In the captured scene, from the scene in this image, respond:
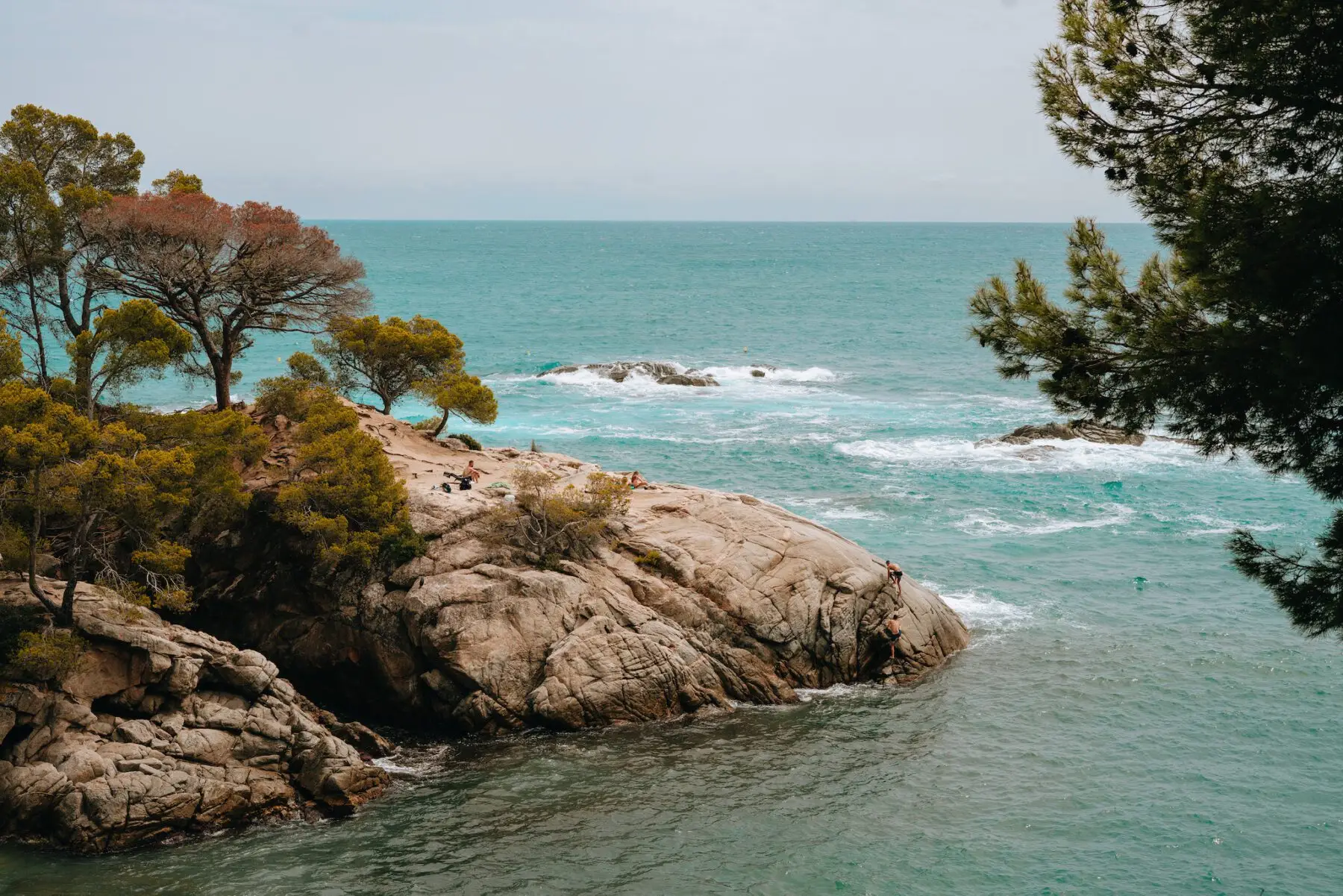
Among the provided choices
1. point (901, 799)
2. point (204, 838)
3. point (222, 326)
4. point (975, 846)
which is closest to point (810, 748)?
point (901, 799)

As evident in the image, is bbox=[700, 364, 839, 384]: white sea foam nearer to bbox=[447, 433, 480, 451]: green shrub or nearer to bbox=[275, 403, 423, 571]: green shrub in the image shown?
bbox=[447, 433, 480, 451]: green shrub

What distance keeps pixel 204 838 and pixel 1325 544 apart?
22479 mm

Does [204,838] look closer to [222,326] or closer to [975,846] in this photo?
[975,846]

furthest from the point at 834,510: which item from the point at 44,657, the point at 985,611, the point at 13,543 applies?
the point at 44,657

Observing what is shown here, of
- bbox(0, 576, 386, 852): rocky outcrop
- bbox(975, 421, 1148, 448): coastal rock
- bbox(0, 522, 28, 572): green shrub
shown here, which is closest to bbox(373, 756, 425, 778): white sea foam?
bbox(0, 576, 386, 852): rocky outcrop

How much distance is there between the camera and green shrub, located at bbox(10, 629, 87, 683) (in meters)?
24.7

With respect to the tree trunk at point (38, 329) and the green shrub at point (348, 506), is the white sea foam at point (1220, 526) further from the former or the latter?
the tree trunk at point (38, 329)

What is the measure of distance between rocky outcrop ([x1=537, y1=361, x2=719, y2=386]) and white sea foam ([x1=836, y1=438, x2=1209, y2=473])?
23686mm

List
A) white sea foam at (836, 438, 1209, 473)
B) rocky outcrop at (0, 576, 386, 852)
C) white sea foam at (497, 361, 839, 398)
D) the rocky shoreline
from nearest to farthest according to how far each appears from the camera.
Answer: rocky outcrop at (0, 576, 386, 852)
the rocky shoreline
white sea foam at (836, 438, 1209, 473)
white sea foam at (497, 361, 839, 398)

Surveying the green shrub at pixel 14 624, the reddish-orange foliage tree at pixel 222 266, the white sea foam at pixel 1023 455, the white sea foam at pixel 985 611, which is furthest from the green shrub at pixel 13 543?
the white sea foam at pixel 1023 455

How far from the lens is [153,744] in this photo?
82.3ft

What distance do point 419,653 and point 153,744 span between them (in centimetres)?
769

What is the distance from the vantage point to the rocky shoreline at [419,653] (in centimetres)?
2466

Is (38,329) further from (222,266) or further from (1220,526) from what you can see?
(1220,526)
